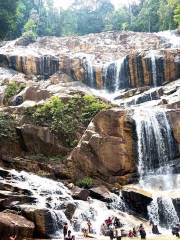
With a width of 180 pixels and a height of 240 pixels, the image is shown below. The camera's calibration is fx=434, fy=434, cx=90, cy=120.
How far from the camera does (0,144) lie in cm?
3203

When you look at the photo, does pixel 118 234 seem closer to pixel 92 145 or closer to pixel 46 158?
pixel 92 145

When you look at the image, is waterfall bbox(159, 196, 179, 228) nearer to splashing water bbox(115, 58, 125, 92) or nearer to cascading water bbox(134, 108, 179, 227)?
cascading water bbox(134, 108, 179, 227)

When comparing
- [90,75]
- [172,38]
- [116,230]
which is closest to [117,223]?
[116,230]

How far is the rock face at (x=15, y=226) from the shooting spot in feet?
62.2

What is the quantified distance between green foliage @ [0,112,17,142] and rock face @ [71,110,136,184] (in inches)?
194

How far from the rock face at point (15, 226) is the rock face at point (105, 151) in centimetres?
1057

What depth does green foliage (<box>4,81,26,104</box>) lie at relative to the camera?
41.3 m

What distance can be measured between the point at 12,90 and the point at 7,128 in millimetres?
10030

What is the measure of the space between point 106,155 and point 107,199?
4966mm

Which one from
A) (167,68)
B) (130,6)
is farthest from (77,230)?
(130,6)

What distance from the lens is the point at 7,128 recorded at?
107 feet

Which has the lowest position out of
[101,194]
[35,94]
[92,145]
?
[101,194]

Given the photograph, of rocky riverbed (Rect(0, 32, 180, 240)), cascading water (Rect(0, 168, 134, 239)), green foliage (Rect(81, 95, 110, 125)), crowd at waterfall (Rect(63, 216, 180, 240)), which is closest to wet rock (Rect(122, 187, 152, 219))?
rocky riverbed (Rect(0, 32, 180, 240))

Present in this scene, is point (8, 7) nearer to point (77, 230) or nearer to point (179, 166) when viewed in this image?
point (179, 166)
